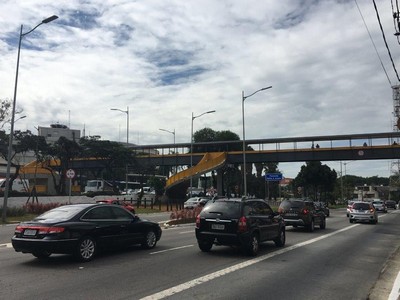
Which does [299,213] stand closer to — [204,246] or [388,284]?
[204,246]

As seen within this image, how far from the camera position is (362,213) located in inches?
1144

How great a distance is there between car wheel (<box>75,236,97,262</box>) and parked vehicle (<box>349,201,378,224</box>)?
22.7 m

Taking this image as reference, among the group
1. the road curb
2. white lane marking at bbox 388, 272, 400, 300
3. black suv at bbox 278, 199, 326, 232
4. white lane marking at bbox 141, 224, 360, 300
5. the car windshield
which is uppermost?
the car windshield

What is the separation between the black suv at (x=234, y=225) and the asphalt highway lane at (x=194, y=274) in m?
0.42

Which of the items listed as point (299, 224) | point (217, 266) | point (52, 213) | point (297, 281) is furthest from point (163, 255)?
point (299, 224)

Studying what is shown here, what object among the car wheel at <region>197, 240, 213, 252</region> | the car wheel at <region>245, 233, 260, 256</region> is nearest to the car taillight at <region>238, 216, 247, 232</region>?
the car wheel at <region>245, 233, 260, 256</region>

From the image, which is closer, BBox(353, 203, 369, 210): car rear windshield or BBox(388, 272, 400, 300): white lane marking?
BBox(388, 272, 400, 300): white lane marking

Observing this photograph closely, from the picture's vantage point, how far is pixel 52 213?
36.4 ft

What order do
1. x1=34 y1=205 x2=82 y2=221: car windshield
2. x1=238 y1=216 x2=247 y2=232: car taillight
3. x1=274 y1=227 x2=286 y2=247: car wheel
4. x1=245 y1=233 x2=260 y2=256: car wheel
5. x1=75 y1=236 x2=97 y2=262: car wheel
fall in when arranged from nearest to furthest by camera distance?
1. x1=75 y1=236 x2=97 y2=262: car wheel
2. x1=34 y1=205 x2=82 y2=221: car windshield
3. x1=238 y1=216 x2=247 y2=232: car taillight
4. x1=245 y1=233 x2=260 y2=256: car wheel
5. x1=274 y1=227 x2=286 y2=247: car wheel

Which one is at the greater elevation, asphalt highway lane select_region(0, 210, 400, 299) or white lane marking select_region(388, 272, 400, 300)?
asphalt highway lane select_region(0, 210, 400, 299)

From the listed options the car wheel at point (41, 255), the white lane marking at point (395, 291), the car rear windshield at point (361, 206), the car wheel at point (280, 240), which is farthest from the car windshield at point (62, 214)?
the car rear windshield at point (361, 206)

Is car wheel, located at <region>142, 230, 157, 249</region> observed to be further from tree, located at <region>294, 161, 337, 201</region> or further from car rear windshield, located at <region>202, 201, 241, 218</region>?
tree, located at <region>294, 161, 337, 201</region>

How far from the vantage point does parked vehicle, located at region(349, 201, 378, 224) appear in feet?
95.3

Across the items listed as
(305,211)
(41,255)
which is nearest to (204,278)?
(41,255)
